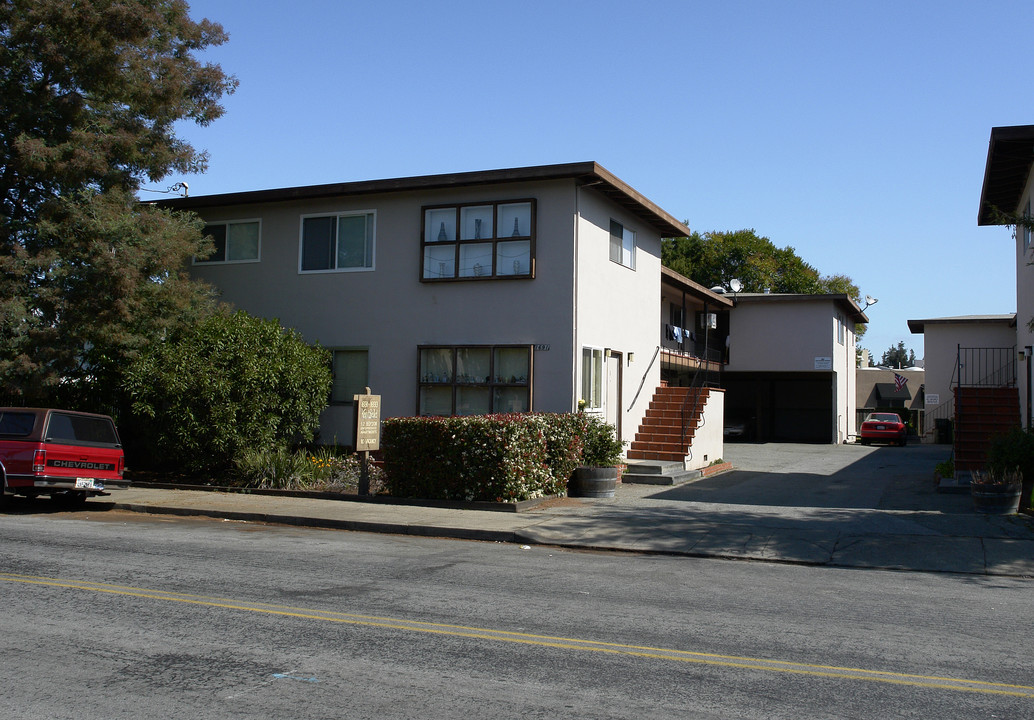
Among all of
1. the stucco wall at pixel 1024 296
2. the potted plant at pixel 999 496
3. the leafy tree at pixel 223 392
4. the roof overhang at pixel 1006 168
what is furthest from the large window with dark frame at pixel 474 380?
the stucco wall at pixel 1024 296

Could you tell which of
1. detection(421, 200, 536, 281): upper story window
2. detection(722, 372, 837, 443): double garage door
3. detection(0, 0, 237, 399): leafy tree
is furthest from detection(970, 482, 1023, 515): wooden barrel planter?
detection(722, 372, 837, 443): double garage door

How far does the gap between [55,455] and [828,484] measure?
1499cm

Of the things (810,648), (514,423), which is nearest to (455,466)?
(514,423)

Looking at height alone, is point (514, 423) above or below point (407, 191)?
below

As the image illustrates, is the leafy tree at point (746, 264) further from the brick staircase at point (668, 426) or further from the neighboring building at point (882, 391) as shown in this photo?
the brick staircase at point (668, 426)

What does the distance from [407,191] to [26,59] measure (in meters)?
8.32

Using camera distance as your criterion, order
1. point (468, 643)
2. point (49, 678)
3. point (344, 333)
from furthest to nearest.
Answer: point (344, 333) < point (468, 643) < point (49, 678)

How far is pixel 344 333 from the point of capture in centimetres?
2059

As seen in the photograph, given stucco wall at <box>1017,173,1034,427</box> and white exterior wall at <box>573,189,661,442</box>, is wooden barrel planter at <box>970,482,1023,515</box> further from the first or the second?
white exterior wall at <box>573,189,661,442</box>

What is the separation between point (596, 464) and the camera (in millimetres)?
18328

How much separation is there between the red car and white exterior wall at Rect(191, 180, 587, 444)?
19.0m

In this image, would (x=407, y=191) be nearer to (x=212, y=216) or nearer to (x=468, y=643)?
(x=212, y=216)

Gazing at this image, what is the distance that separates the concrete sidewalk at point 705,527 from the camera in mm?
11055

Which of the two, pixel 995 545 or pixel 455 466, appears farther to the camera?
pixel 455 466
